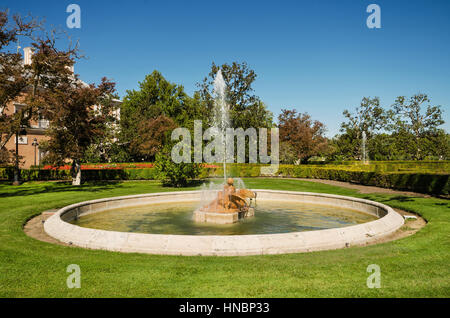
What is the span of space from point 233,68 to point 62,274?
40.4 meters

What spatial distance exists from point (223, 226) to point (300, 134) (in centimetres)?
3708

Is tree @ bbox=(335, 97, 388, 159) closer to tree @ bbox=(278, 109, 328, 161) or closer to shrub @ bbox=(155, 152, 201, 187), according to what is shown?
tree @ bbox=(278, 109, 328, 161)

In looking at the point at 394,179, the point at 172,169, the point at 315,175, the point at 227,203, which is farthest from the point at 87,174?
the point at 394,179

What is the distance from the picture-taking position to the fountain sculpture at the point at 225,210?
10641mm

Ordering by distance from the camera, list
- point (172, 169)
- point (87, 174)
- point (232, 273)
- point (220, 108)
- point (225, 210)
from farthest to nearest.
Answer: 1. point (220, 108)
2. point (87, 174)
3. point (172, 169)
4. point (225, 210)
5. point (232, 273)

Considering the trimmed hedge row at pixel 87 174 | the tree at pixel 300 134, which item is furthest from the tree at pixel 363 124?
the trimmed hedge row at pixel 87 174

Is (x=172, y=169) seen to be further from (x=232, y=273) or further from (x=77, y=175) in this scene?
(x=232, y=273)

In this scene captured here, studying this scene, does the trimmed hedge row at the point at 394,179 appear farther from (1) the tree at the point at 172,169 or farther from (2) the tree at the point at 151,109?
(2) the tree at the point at 151,109

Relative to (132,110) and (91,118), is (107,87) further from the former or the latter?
(132,110)

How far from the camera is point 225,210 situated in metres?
10.9

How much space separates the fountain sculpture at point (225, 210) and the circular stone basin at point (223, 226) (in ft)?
1.11

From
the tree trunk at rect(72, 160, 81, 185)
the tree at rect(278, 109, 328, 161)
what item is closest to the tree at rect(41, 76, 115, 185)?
the tree trunk at rect(72, 160, 81, 185)

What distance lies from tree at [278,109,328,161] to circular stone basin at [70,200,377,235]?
31.5 metres
